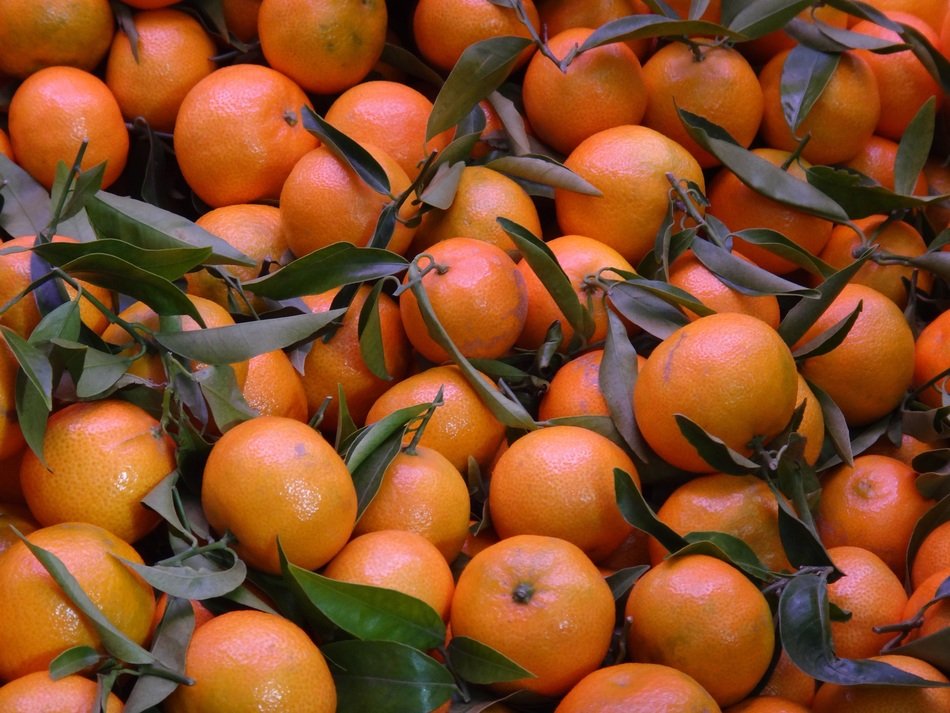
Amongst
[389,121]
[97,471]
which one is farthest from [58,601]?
[389,121]

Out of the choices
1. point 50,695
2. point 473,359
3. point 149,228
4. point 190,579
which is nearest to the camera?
point 50,695

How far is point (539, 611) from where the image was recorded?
1.05m

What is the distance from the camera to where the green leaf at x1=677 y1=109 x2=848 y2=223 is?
1.59 m

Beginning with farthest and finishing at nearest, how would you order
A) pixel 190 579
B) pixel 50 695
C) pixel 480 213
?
pixel 480 213 → pixel 190 579 → pixel 50 695

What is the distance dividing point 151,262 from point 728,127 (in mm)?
1004

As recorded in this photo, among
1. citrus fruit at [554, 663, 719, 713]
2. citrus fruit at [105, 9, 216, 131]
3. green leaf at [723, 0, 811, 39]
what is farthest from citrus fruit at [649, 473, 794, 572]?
citrus fruit at [105, 9, 216, 131]

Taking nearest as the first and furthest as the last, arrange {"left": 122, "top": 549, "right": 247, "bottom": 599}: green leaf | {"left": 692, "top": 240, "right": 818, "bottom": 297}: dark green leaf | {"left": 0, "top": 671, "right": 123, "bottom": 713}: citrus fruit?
{"left": 0, "top": 671, "right": 123, "bottom": 713}: citrus fruit < {"left": 122, "top": 549, "right": 247, "bottom": 599}: green leaf < {"left": 692, "top": 240, "right": 818, "bottom": 297}: dark green leaf

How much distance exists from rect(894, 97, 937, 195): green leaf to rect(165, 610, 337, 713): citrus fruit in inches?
49.7

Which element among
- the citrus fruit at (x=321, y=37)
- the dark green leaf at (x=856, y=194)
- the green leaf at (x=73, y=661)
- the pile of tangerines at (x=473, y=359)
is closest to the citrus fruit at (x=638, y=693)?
the pile of tangerines at (x=473, y=359)

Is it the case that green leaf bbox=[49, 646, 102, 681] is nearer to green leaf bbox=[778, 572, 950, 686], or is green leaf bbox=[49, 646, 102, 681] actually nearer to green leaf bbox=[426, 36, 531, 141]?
green leaf bbox=[778, 572, 950, 686]

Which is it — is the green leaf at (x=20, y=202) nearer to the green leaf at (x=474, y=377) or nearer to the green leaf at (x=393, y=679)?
the green leaf at (x=474, y=377)

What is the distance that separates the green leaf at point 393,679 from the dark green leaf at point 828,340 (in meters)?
0.73

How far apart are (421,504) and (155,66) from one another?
3.15 feet

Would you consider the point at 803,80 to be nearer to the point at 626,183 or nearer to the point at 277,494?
the point at 626,183
